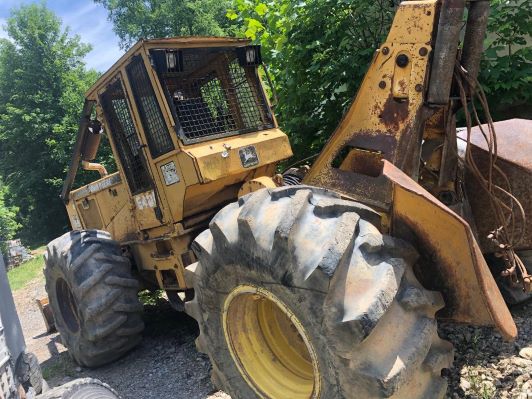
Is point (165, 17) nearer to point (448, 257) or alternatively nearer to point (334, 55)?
point (334, 55)

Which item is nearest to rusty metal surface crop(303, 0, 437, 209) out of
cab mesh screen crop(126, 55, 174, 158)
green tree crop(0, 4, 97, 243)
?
cab mesh screen crop(126, 55, 174, 158)

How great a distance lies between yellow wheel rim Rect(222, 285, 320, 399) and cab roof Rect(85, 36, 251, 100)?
2.15m

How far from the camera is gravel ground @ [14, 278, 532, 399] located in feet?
9.20

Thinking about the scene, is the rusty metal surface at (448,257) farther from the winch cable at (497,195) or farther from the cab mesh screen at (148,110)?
the cab mesh screen at (148,110)

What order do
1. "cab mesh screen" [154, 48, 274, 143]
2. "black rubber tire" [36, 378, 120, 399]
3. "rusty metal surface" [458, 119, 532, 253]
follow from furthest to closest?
1. "cab mesh screen" [154, 48, 274, 143]
2. "rusty metal surface" [458, 119, 532, 253]
3. "black rubber tire" [36, 378, 120, 399]

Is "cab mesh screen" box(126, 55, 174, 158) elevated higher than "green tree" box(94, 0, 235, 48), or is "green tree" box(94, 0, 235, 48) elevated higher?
"green tree" box(94, 0, 235, 48)

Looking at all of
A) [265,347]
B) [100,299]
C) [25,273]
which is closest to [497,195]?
[265,347]

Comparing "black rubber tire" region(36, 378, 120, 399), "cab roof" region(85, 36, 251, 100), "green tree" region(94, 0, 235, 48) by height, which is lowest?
"black rubber tire" region(36, 378, 120, 399)

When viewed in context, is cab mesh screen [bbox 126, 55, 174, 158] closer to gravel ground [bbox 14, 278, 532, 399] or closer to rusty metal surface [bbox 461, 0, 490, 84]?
gravel ground [bbox 14, 278, 532, 399]

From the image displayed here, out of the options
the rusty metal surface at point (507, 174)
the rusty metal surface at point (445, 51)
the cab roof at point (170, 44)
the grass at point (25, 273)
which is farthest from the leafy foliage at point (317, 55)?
the grass at point (25, 273)

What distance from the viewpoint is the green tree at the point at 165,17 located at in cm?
2788

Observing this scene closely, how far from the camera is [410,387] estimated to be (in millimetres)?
2098

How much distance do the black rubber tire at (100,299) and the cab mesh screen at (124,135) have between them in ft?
2.23

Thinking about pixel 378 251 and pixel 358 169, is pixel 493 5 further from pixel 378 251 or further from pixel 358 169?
pixel 378 251
